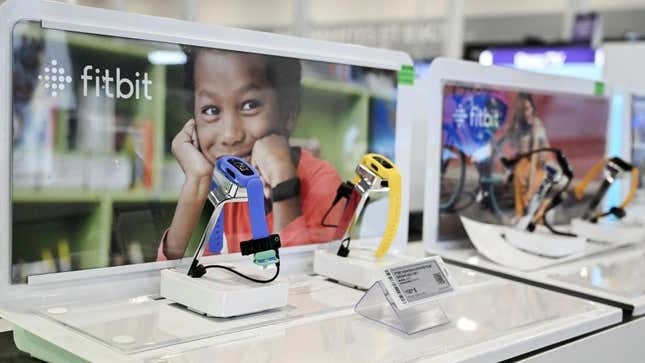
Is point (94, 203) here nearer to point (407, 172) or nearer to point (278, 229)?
point (278, 229)

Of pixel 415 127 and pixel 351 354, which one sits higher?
pixel 415 127

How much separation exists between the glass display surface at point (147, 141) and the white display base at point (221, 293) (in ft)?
0.36

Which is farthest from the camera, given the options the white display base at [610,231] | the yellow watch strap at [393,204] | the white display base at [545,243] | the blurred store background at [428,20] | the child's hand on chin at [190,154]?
the blurred store background at [428,20]

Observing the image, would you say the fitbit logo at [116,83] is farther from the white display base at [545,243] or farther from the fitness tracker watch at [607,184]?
the fitness tracker watch at [607,184]

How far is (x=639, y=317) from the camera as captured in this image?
1436 mm

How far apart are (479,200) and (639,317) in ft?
2.17

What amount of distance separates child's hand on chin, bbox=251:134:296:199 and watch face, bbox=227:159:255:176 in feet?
0.73

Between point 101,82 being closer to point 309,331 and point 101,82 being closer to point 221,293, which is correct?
A: point 221,293

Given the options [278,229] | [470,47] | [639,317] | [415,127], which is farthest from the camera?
[470,47]

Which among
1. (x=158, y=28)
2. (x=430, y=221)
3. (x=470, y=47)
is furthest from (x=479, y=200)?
(x=470, y=47)

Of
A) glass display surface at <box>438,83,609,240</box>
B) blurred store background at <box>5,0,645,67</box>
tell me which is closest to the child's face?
glass display surface at <box>438,83,609,240</box>

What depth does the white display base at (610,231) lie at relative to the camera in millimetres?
2133

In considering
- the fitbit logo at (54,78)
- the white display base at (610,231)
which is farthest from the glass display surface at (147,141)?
the white display base at (610,231)

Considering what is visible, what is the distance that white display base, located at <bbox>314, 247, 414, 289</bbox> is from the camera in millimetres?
1423
